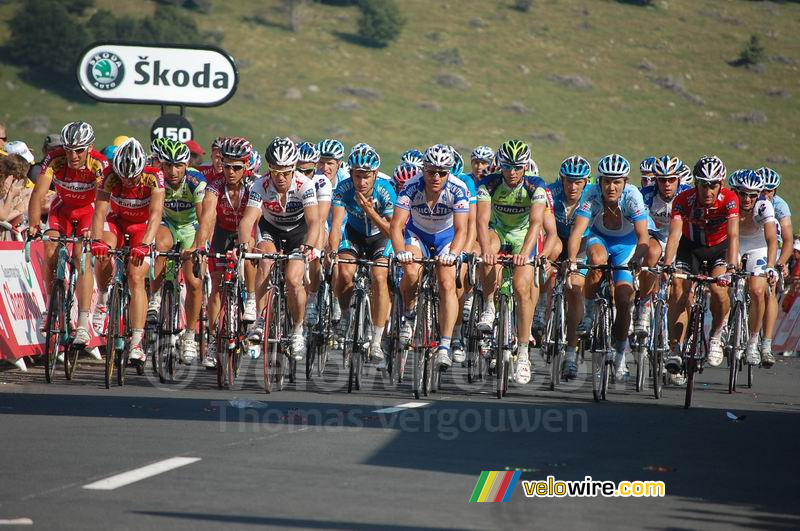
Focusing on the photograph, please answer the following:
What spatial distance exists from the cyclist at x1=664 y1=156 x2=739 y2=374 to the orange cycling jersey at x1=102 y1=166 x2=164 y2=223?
4.97 meters

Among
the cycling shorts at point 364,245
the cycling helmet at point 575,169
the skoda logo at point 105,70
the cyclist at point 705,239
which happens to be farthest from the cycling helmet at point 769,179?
the skoda logo at point 105,70

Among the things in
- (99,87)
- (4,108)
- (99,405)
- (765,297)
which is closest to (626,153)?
(4,108)

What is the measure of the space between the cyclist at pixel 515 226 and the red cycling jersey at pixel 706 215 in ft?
4.77

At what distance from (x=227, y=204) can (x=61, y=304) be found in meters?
2.04

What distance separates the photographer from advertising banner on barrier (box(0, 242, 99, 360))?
13547 millimetres

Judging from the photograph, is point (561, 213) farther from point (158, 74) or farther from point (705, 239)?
point (158, 74)

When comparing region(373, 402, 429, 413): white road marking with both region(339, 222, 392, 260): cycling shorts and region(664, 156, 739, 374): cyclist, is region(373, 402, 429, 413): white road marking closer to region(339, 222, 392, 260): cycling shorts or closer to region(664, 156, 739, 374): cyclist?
region(664, 156, 739, 374): cyclist

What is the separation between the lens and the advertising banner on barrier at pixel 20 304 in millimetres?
13547

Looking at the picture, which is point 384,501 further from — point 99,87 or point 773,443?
point 99,87

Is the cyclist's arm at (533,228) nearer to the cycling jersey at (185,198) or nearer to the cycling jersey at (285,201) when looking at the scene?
the cycling jersey at (285,201)

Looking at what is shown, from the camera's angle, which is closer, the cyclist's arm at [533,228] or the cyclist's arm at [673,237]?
the cyclist's arm at [533,228]

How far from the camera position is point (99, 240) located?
12.3 meters

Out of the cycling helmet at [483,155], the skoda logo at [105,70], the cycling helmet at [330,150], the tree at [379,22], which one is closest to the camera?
the cycling helmet at [330,150]

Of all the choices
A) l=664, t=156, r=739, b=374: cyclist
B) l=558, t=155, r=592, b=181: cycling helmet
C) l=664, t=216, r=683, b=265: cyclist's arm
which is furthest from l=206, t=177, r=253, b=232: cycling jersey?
l=664, t=156, r=739, b=374: cyclist
